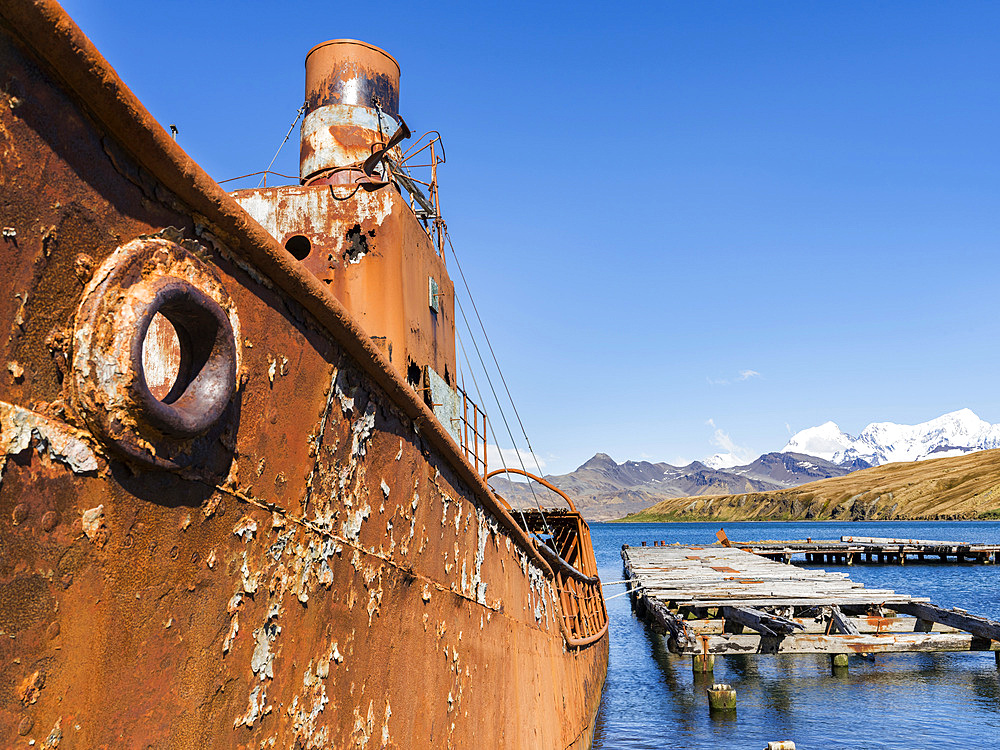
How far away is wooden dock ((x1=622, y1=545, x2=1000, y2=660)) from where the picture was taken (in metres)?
12.0

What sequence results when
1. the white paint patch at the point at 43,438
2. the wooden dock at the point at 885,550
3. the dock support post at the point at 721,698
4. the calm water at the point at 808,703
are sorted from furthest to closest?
1. the wooden dock at the point at 885,550
2. the dock support post at the point at 721,698
3. the calm water at the point at 808,703
4. the white paint patch at the point at 43,438

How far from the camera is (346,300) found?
5.07 m

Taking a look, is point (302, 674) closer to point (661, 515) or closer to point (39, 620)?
point (39, 620)

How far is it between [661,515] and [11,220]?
194 meters

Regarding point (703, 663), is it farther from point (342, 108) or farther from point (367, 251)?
point (342, 108)

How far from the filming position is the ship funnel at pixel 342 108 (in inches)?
257

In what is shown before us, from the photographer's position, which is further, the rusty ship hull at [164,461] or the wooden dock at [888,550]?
the wooden dock at [888,550]

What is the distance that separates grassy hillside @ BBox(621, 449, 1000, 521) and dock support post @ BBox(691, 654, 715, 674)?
97656 mm

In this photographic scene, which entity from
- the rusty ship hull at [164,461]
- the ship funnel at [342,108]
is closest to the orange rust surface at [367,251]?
the ship funnel at [342,108]

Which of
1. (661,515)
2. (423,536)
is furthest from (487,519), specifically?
(661,515)

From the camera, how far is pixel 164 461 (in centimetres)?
146

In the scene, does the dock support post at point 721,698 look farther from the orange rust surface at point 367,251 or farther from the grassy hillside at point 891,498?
the grassy hillside at point 891,498

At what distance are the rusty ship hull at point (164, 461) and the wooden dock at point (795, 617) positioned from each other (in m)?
11.4

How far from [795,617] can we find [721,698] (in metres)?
4.18
